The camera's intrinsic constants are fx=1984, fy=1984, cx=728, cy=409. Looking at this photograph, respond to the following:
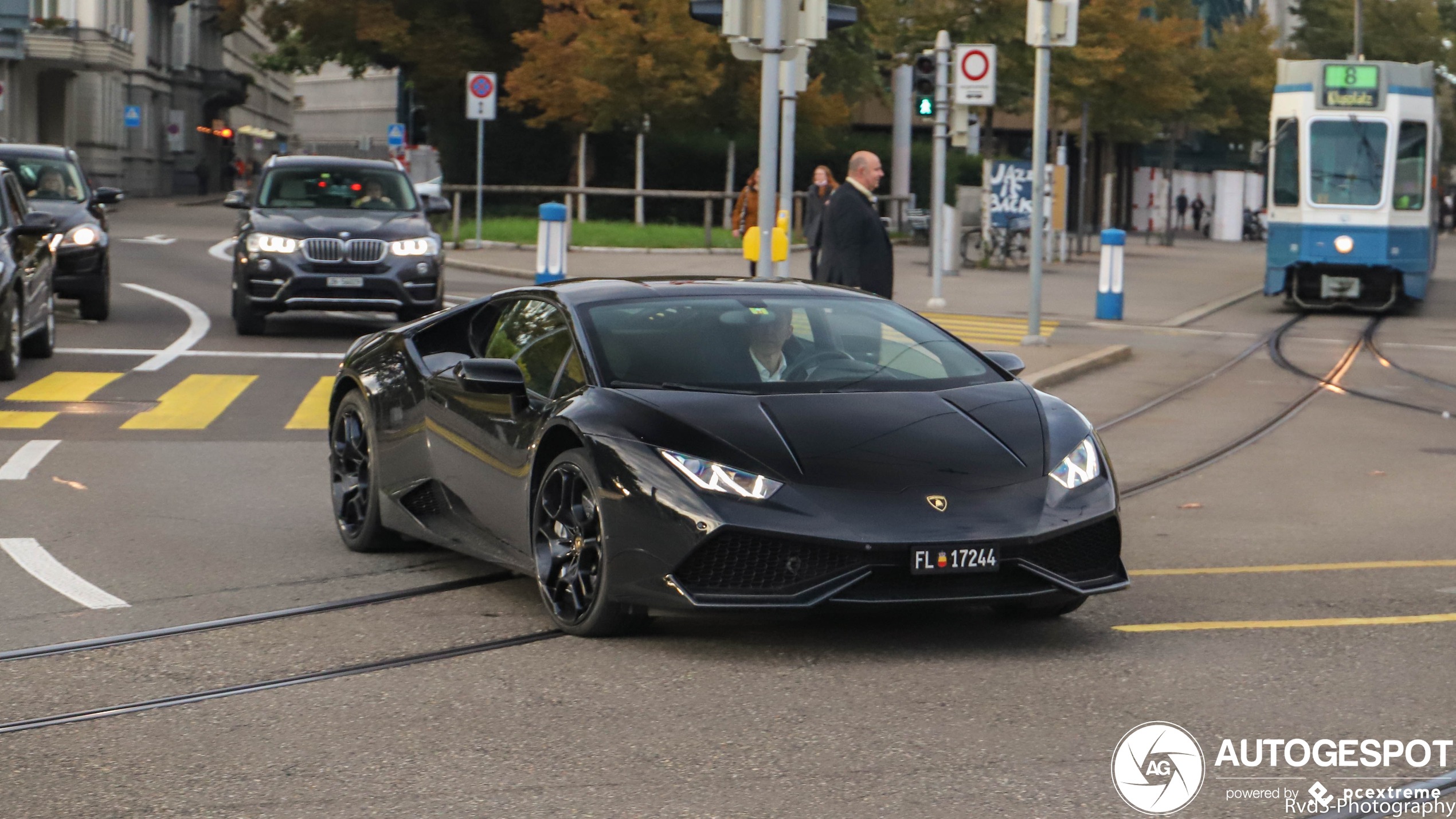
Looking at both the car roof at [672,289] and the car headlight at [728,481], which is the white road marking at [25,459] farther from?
the car headlight at [728,481]

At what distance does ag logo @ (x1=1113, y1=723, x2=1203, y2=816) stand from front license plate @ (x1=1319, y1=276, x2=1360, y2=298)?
23.4m

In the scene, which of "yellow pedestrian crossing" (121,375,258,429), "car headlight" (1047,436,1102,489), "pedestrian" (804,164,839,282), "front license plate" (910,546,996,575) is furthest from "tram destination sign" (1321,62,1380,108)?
"front license plate" (910,546,996,575)

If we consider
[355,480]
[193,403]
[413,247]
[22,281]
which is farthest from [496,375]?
[413,247]

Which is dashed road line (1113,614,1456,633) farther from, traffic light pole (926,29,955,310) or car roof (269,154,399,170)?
traffic light pole (926,29,955,310)

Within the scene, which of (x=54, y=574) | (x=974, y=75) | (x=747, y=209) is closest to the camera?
(x=54, y=574)

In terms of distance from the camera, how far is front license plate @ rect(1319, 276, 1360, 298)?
2742 centimetres

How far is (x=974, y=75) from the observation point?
80.4 ft

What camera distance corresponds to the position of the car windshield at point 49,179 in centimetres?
2075

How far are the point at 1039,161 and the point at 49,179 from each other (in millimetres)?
10325

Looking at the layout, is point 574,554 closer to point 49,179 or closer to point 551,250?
point 551,250

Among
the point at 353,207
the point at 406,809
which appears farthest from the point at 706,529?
the point at 353,207

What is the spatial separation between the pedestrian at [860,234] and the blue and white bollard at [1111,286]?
10138 mm

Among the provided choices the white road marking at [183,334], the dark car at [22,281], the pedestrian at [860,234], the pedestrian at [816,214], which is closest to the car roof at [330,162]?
the white road marking at [183,334]

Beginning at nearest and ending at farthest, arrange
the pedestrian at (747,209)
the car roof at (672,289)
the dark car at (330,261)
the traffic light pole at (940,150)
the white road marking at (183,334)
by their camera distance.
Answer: the car roof at (672,289)
the white road marking at (183,334)
the dark car at (330,261)
the traffic light pole at (940,150)
the pedestrian at (747,209)
